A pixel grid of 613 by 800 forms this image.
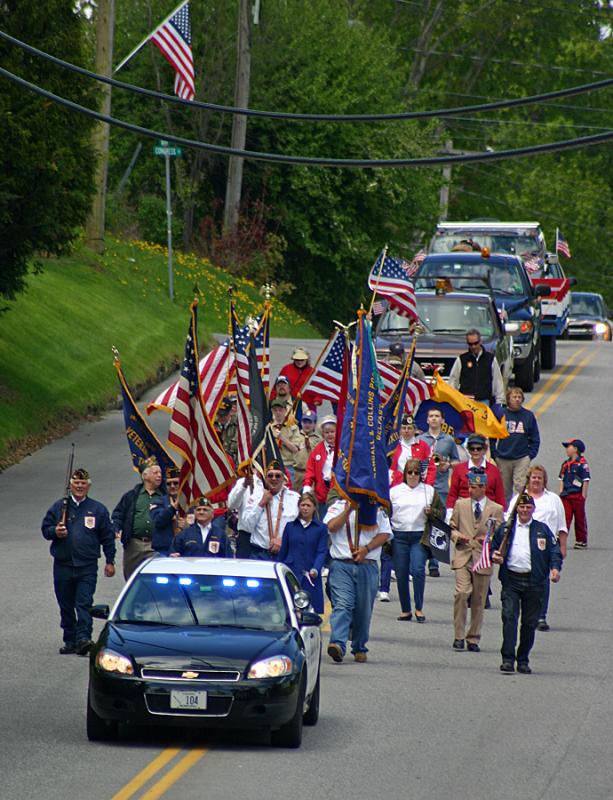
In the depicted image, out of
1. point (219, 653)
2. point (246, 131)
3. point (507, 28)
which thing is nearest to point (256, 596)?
point (219, 653)

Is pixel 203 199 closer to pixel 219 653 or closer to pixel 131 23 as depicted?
pixel 131 23

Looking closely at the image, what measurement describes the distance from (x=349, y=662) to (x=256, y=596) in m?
2.99

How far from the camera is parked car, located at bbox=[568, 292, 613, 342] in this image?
5250 centimetres

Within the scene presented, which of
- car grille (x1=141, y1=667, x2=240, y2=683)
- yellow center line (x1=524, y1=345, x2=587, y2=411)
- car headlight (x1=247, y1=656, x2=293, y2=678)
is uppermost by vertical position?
car headlight (x1=247, y1=656, x2=293, y2=678)

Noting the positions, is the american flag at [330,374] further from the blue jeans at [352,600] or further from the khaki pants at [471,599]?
the blue jeans at [352,600]

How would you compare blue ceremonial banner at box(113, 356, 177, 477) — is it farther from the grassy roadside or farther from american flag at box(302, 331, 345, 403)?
the grassy roadside

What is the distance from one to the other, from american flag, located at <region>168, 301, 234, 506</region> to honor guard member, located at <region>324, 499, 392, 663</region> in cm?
159

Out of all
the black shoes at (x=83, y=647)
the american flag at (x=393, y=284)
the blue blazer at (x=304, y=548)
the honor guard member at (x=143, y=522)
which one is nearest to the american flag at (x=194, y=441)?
the honor guard member at (x=143, y=522)

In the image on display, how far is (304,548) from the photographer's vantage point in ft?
51.1

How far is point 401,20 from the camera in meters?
74.0

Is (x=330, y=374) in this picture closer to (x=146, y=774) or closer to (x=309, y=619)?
(x=309, y=619)

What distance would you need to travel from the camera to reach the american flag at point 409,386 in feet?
72.9

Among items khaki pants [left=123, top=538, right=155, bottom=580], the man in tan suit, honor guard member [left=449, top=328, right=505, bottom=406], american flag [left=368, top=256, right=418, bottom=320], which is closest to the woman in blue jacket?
khaki pants [left=123, top=538, right=155, bottom=580]

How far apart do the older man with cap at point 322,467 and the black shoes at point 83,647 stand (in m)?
3.61
